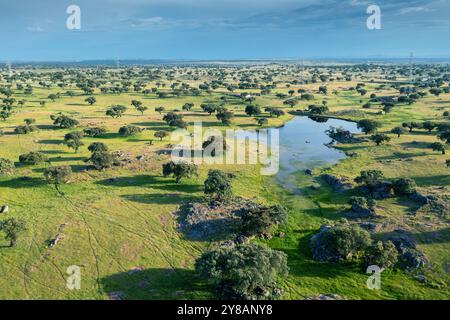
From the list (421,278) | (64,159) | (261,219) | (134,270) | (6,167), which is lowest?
(421,278)

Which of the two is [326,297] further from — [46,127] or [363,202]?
[46,127]

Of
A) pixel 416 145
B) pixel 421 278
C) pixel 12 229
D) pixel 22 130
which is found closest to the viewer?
pixel 421 278

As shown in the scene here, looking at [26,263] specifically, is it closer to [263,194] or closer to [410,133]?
[263,194]

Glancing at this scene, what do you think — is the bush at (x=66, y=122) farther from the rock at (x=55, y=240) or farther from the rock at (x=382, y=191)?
the rock at (x=382, y=191)

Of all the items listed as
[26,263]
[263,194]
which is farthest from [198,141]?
[26,263]

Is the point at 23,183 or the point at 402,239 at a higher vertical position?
the point at 23,183

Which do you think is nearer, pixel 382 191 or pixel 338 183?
pixel 382 191

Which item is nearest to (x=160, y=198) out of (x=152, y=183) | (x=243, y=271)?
(x=152, y=183)

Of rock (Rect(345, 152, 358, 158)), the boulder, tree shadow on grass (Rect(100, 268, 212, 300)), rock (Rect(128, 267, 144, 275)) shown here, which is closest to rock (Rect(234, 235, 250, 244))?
tree shadow on grass (Rect(100, 268, 212, 300))
